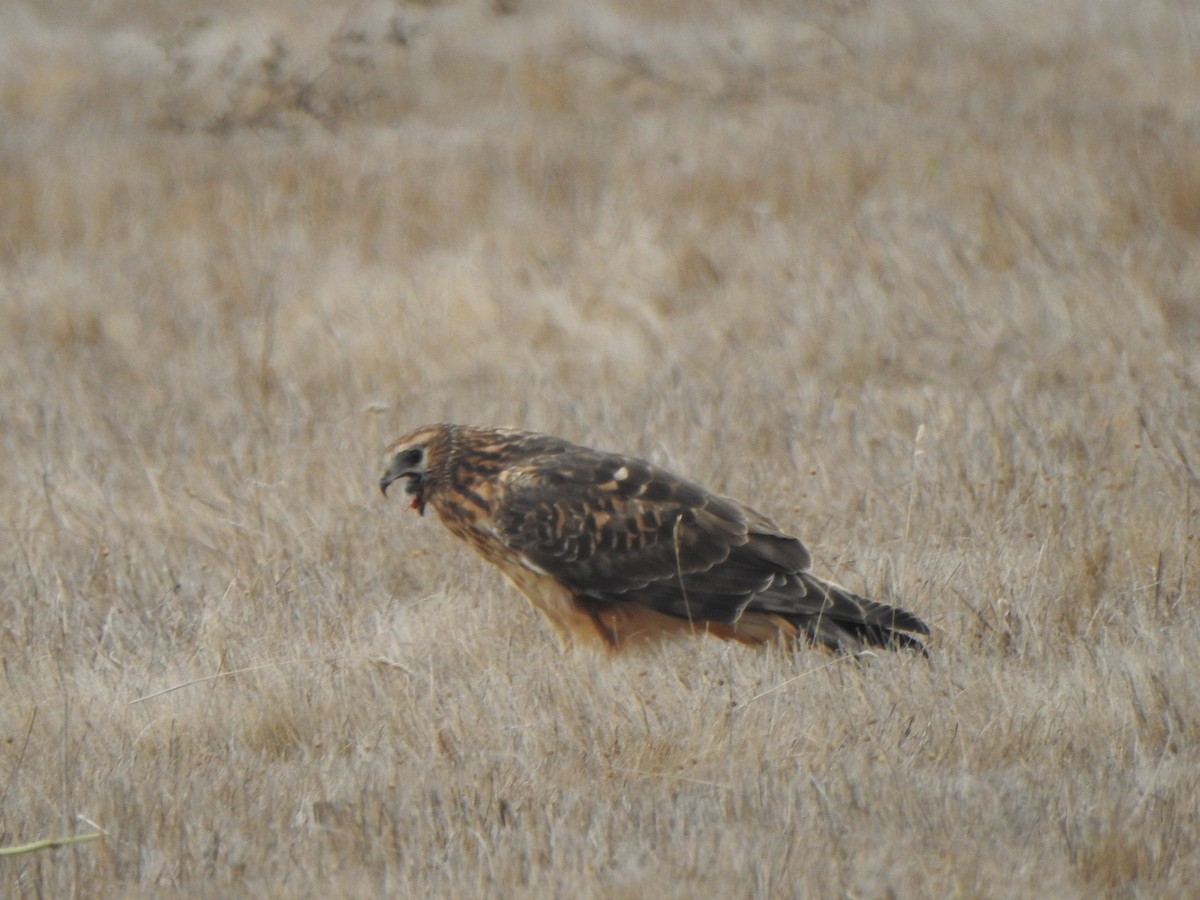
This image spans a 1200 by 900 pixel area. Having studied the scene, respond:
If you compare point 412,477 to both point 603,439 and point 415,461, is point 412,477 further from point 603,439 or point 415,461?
point 603,439

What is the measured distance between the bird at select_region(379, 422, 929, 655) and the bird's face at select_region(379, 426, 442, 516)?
178 mm

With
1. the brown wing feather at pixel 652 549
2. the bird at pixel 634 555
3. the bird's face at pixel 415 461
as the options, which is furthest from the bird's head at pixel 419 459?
the brown wing feather at pixel 652 549

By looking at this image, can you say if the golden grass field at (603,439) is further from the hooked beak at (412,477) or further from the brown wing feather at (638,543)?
the hooked beak at (412,477)

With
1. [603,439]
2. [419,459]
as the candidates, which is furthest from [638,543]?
[603,439]

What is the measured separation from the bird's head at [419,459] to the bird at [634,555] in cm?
16

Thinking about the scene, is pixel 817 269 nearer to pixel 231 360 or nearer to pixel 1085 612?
pixel 231 360

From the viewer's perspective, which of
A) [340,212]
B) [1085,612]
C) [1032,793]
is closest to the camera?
[1032,793]

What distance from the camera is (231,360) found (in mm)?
8430

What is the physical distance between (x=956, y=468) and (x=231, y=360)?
4.25m

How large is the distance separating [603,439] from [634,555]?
6.56ft

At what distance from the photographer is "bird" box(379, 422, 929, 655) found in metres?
4.75

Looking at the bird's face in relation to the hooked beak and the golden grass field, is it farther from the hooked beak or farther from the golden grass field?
the golden grass field

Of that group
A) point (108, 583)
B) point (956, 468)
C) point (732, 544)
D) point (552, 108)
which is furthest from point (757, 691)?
point (552, 108)

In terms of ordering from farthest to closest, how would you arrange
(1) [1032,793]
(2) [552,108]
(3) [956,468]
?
(2) [552,108]
(3) [956,468]
(1) [1032,793]
